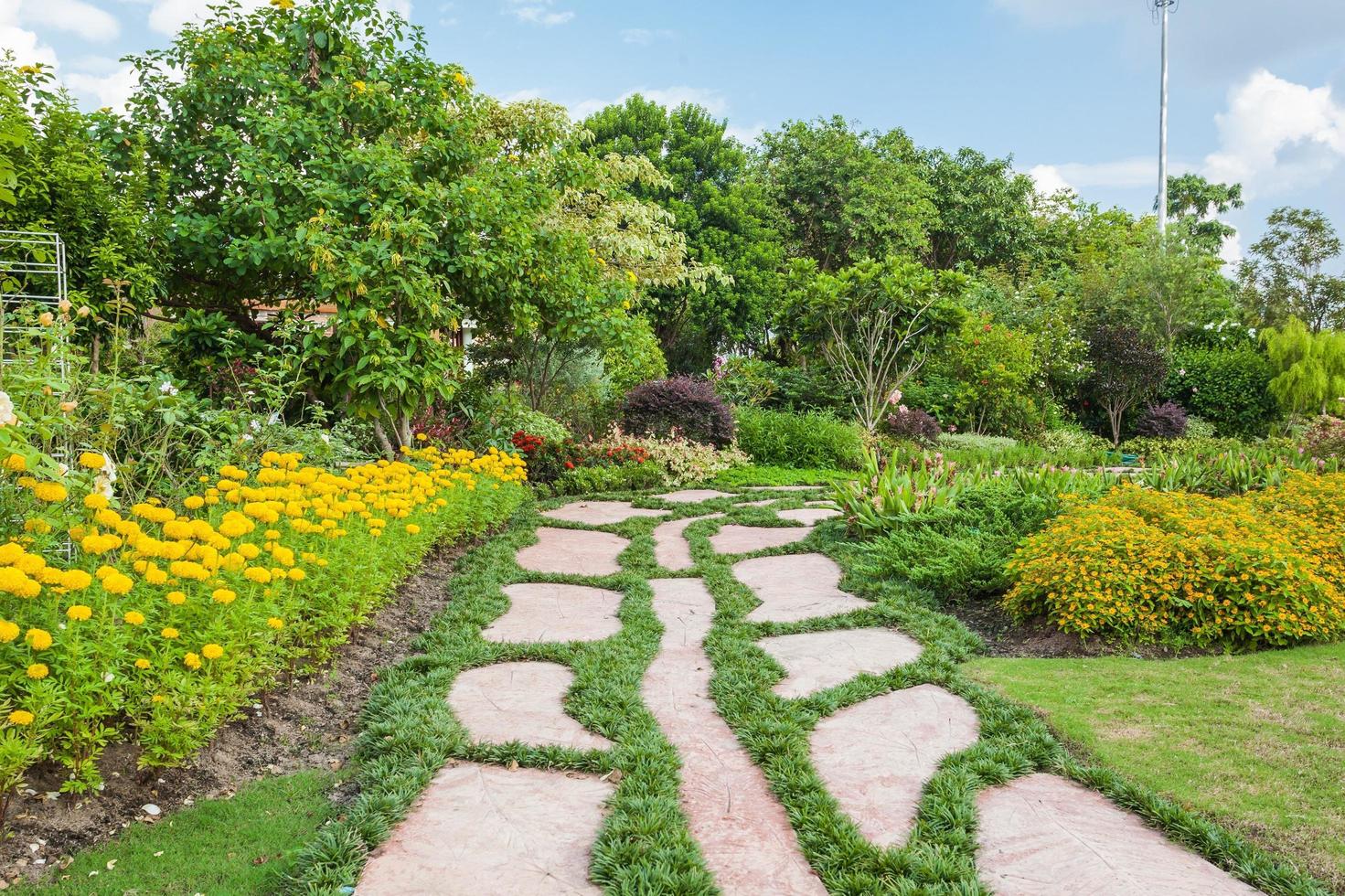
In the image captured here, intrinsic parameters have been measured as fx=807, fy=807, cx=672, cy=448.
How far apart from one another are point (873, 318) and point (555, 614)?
318 inches

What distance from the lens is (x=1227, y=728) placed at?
9.20 feet

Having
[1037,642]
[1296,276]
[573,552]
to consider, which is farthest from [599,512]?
[1296,276]

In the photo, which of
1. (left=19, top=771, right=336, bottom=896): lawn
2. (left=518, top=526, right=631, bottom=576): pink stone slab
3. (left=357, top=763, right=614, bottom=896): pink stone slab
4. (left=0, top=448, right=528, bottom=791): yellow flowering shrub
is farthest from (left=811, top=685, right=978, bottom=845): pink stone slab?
(left=518, top=526, right=631, bottom=576): pink stone slab

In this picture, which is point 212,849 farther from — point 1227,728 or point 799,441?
point 799,441

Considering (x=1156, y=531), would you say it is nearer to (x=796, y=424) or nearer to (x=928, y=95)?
(x=796, y=424)

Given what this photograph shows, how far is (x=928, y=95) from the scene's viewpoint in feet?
41.9

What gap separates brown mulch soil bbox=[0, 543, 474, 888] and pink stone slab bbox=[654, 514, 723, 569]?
1.96 m

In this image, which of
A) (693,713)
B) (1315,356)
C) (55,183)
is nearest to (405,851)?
(693,713)

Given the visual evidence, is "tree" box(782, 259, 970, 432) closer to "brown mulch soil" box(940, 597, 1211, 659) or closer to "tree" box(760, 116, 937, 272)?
"brown mulch soil" box(940, 597, 1211, 659)

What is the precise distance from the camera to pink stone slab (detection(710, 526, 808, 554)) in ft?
18.9

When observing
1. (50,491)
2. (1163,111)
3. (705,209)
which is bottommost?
(50,491)

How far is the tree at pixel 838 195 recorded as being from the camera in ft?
60.4

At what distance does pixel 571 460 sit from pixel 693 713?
18.7 ft

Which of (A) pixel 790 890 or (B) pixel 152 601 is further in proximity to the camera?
(B) pixel 152 601
